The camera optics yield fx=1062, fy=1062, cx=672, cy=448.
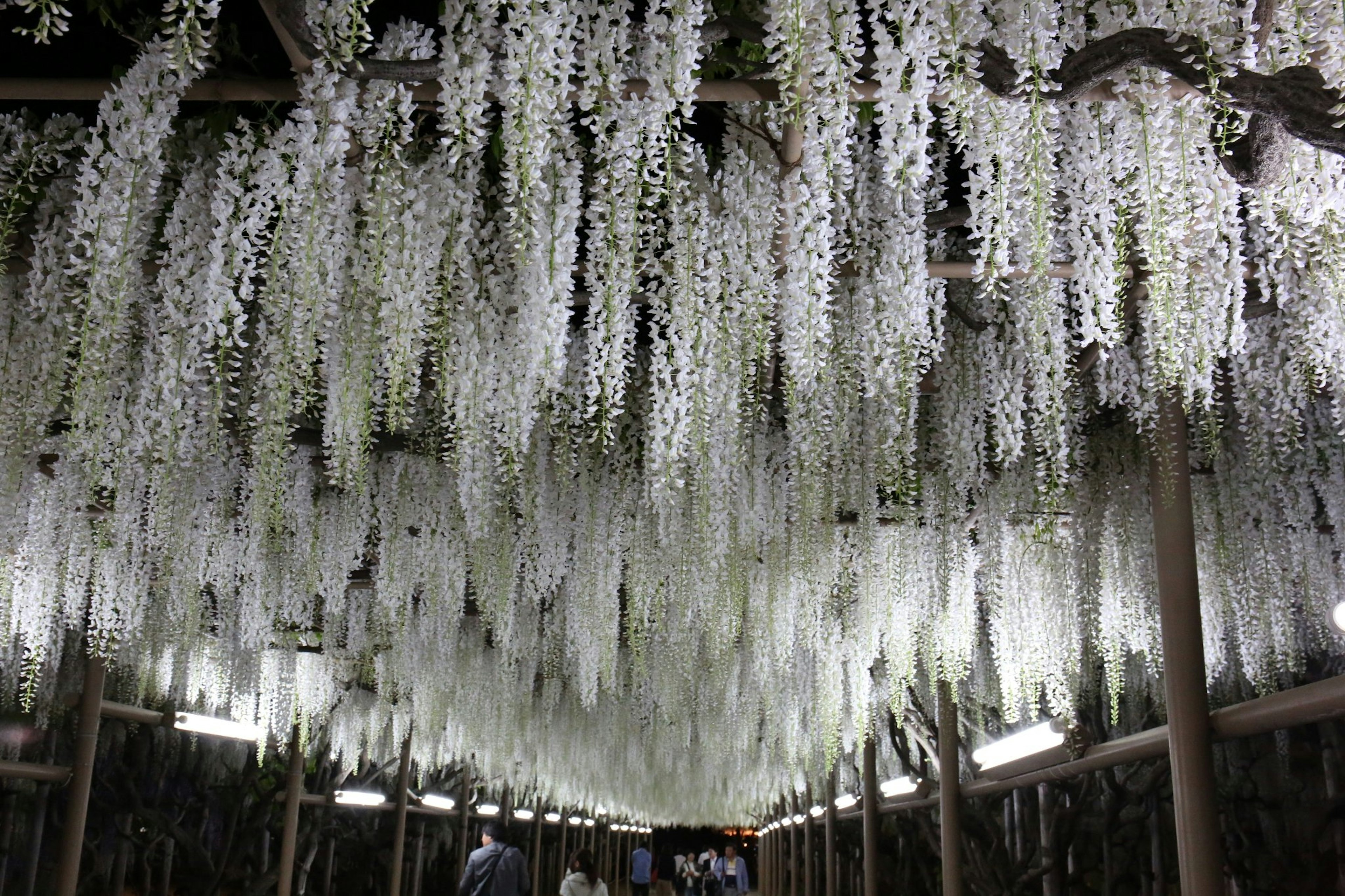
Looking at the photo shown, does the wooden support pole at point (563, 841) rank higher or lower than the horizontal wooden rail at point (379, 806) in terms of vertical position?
lower

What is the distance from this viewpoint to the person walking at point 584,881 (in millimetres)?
7992

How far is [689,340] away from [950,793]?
6.45 meters

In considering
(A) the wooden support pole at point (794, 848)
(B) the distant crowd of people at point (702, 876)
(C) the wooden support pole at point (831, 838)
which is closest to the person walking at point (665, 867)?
(A) the wooden support pole at point (794, 848)

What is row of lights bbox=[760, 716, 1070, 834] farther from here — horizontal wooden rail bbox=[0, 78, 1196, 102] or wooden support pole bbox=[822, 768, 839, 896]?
horizontal wooden rail bbox=[0, 78, 1196, 102]

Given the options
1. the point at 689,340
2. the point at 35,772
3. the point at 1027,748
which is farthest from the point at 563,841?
the point at 689,340

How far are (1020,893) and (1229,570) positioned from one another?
15.0 ft

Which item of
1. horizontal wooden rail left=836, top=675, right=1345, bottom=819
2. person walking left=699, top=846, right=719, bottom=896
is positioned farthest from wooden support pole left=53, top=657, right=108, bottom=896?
person walking left=699, top=846, right=719, bottom=896

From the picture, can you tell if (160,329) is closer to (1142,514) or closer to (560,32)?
(560,32)

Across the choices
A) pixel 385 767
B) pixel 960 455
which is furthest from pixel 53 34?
pixel 385 767

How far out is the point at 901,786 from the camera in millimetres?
11906

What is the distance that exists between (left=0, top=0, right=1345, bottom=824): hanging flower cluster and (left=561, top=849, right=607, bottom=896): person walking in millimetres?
1421

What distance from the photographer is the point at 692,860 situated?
2012cm

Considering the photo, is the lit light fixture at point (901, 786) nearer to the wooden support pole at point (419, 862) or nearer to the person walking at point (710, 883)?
the person walking at point (710, 883)

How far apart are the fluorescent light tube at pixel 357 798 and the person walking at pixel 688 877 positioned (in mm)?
6520
